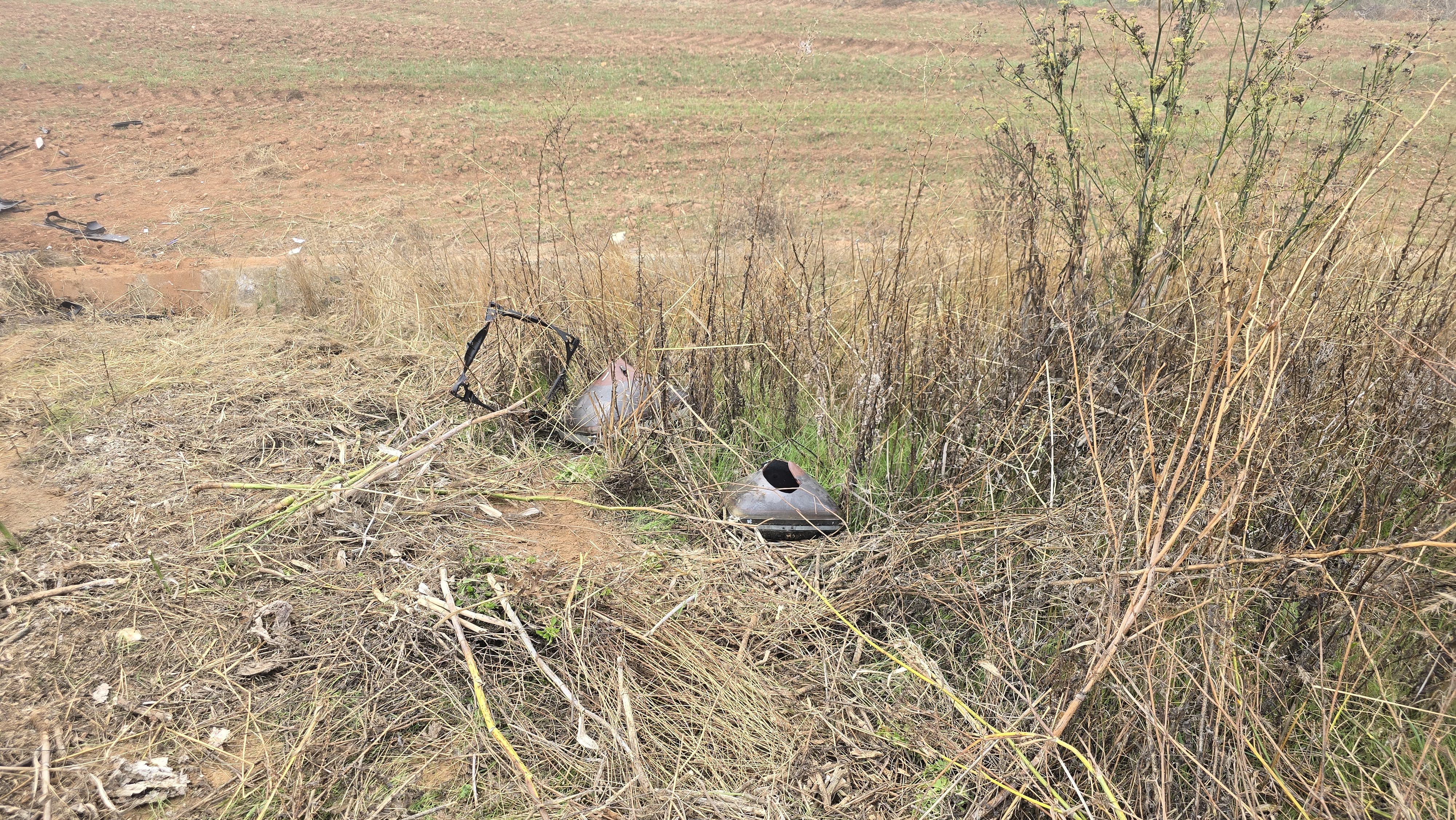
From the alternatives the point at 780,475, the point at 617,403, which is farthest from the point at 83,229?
the point at 780,475

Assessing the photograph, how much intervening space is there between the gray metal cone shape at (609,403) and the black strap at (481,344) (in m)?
0.13

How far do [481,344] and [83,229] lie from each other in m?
5.16

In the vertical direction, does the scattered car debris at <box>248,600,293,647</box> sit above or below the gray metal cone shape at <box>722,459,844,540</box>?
below

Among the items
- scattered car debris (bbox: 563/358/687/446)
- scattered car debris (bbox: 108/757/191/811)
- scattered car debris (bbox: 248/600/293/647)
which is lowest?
scattered car debris (bbox: 108/757/191/811)

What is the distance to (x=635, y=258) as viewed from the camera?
5566 mm

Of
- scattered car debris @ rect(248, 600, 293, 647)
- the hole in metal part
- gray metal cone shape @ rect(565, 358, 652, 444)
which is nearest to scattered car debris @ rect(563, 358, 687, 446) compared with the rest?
gray metal cone shape @ rect(565, 358, 652, 444)

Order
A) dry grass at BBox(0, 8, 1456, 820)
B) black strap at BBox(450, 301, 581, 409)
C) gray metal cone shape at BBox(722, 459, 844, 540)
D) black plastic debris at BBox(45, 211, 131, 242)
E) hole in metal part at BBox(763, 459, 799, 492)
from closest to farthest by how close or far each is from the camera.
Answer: dry grass at BBox(0, 8, 1456, 820), gray metal cone shape at BBox(722, 459, 844, 540), hole in metal part at BBox(763, 459, 799, 492), black strap at BBox(450, 301, 581, 409), black plastic debris at BBox(45, 211, 131, 242)

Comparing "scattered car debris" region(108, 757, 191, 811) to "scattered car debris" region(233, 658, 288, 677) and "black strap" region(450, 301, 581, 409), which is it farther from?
"black strap" region(450, 301, 581, 409)

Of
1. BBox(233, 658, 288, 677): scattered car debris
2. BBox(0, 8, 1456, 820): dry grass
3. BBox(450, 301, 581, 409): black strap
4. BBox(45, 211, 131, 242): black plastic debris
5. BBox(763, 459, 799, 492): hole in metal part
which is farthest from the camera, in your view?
BBox(45, 211, 131, 242): black plastic debris

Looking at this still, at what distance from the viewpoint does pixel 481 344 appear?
11.2 feet

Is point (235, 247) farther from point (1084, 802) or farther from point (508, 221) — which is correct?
point (1084, 802)

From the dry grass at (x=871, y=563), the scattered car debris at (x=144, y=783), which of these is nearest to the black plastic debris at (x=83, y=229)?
the dry grass at (x=871, y=563)

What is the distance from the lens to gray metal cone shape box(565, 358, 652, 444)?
10.4 ft

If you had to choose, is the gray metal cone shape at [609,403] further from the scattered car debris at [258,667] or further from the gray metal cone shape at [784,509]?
the scattered car debris at [258,667]
